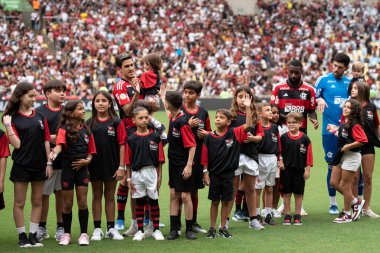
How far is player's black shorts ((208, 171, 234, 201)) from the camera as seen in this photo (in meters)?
10.0

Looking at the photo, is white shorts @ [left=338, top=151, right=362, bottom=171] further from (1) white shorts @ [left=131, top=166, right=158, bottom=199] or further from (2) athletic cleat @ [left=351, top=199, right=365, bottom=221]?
(1) white shorts @ [left=131, top=166, right=158, bottom=199]

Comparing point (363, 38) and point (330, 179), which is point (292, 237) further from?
point (363, 38)

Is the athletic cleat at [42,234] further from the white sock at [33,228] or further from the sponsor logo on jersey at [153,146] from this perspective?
the sponsor logo on jersey at [153,146]

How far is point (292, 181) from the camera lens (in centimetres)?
1136

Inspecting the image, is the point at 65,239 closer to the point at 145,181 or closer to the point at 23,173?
the point at 23,173

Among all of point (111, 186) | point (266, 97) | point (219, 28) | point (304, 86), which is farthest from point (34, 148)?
point (219, 28)

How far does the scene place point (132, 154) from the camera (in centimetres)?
999

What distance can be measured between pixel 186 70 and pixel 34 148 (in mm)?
30323

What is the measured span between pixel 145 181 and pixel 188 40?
33430 mm

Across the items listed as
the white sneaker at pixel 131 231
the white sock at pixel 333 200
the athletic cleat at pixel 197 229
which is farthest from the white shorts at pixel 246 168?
the white sock at pixel 333 200

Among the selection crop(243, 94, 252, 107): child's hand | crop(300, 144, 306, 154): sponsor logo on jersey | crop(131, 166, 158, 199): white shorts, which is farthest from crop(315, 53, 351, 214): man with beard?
crop(131, 166, 158, 199): white shorts

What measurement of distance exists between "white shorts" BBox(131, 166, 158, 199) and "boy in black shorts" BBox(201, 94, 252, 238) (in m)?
0.65

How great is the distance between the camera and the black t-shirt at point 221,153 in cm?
1007

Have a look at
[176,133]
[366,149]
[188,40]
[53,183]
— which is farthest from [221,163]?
[188,40]
